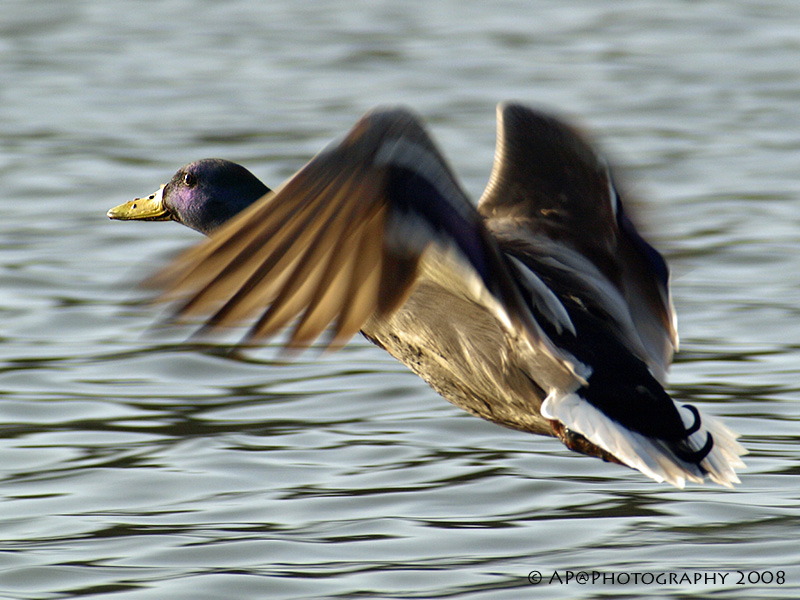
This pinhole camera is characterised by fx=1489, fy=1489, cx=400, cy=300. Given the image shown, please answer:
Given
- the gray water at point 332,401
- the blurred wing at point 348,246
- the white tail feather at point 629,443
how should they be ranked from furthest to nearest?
the gray water at point 332,401 → the white tail feather at point 629,443 → the blurred wing at point 348,246

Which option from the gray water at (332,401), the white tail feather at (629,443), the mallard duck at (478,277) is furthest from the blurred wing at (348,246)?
the white tail feather at (629,443)

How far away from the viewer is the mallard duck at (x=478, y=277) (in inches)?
144

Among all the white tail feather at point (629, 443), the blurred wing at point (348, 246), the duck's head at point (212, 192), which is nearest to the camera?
the blurred wing at point (348, 246)

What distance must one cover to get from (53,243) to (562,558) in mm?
4832

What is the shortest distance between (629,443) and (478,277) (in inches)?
31.1

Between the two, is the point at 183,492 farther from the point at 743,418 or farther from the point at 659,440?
the point at 743,418

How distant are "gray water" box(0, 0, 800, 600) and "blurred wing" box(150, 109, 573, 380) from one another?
9.0 inches

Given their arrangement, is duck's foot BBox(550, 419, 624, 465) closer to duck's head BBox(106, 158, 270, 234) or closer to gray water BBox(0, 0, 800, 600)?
gray water BBox(0, 0, 800, 600)

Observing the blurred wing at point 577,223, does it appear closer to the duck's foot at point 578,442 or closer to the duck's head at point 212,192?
the duck's foot at point 578,442

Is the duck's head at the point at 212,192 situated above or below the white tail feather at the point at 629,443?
above

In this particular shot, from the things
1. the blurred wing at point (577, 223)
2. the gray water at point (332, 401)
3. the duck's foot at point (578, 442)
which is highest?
the blurred wing at point (577, 223)

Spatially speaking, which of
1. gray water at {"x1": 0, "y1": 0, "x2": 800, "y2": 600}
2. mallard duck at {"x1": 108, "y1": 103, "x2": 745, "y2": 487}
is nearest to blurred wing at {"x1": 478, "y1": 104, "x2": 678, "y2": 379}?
mallard duck at {"x1": 108, "y1": 103, "x2": 745, "y2": 487}

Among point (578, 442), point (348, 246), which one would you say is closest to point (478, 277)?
point (348, 246)

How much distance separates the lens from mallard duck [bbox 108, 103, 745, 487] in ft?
12.0
